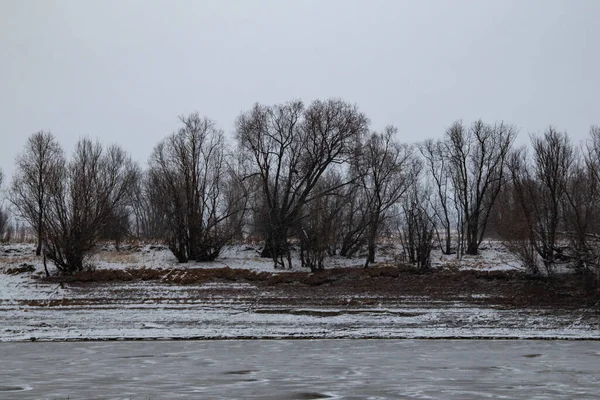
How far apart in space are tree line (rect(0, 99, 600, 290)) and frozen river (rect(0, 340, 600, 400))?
69.8ft

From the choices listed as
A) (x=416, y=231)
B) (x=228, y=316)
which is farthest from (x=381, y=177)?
(x=228, y=316)

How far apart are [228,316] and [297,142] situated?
25865 millimetres

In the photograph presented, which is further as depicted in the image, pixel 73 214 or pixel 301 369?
pixel 73 214

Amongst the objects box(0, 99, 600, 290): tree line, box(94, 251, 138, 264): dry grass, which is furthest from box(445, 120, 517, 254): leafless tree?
box(94, 251, 138, 264): dry grass

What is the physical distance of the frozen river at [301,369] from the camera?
9.92 meters

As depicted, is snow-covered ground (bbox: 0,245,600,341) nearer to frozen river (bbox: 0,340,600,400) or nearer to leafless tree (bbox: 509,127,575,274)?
frozen river (bbox: 0,340,600,400)

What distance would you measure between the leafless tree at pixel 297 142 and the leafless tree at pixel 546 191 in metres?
13.9

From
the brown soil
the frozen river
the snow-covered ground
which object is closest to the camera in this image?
the frozen river

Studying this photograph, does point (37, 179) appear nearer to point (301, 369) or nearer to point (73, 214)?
point (73, 214)

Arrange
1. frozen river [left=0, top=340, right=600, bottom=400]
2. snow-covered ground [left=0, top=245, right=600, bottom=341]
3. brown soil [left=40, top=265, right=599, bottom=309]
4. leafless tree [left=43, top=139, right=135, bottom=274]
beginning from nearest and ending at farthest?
1. frozen river [left=0, top=340, right=600, bottom=400]
2. snow-covered ground [left=0, top=245, right=600, bottom=341]
3. brown soil [left=40, top=265, right=599, bottom=309]
4. leafless tree [left=43, top=139, right=135, bottom=274]

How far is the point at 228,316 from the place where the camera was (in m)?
23.3

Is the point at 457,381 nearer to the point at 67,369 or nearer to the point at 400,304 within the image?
the point at 67,369

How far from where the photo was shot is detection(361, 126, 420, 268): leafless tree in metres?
46.8

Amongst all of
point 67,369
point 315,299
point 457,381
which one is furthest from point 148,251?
point 457,381
